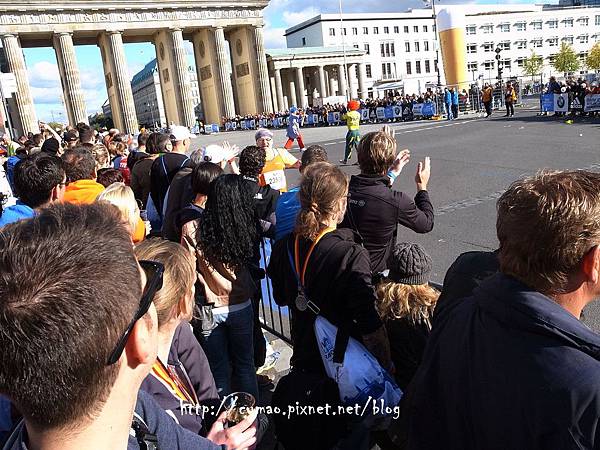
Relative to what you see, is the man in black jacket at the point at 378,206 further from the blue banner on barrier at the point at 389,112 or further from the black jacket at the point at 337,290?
the blue banner on barrier at the point at 389,112

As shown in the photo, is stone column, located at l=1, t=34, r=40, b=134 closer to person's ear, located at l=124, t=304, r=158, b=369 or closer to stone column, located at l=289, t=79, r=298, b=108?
stone column, located at l=289, t=79, r=298, b=108

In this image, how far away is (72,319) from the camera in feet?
3.36

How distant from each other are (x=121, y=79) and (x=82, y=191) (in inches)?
2115

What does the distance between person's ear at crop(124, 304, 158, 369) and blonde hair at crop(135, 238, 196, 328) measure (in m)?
0.83

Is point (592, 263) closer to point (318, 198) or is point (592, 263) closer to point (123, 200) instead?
point (318, 198)

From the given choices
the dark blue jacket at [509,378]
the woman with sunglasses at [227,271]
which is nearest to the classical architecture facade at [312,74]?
the woman with sunglasses at [227,271]

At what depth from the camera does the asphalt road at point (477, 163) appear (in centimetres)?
701

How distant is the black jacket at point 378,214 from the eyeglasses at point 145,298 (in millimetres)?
2309

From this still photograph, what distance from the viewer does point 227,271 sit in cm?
329

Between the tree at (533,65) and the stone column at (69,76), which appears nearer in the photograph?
the stone column at (69,76)

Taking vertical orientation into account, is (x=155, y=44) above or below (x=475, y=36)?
below

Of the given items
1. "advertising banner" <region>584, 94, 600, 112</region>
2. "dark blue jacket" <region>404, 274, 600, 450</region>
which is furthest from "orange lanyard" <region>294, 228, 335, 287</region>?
"advertising banner" <region>584, 94, 600, 112</region>

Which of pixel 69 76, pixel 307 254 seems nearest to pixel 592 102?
pixel 307 254

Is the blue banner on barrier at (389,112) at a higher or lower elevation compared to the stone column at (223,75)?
lower
